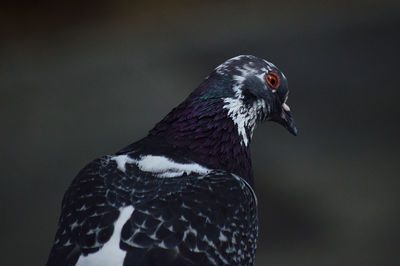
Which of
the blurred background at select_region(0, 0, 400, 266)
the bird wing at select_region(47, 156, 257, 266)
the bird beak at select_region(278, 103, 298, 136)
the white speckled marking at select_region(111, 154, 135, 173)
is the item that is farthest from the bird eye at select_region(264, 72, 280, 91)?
the blurred background at select_region(0, 0, 400, 266)

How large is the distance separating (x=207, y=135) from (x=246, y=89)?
0.29 metres

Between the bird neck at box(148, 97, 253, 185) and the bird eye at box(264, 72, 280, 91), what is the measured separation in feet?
0.94

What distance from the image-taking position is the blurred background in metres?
6.03

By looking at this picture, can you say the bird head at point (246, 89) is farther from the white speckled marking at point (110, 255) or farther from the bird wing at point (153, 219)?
the white speckled marking at point (110, 255)

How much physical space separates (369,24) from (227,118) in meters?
3.25

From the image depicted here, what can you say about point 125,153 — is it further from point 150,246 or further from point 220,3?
point 220,3

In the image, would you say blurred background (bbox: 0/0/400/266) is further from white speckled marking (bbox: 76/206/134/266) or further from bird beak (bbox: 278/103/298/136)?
white speckled marking (bbox: 76/206/134/266)

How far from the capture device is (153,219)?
268 cm

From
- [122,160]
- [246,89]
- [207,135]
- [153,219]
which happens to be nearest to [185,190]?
[153,219]

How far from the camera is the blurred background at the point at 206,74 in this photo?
6.03 m

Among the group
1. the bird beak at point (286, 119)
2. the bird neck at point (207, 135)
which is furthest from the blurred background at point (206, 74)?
the bird neck at point (207, 135)

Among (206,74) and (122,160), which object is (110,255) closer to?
(122,160)

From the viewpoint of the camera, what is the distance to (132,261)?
2.55m

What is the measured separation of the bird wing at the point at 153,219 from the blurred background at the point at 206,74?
3106mm
